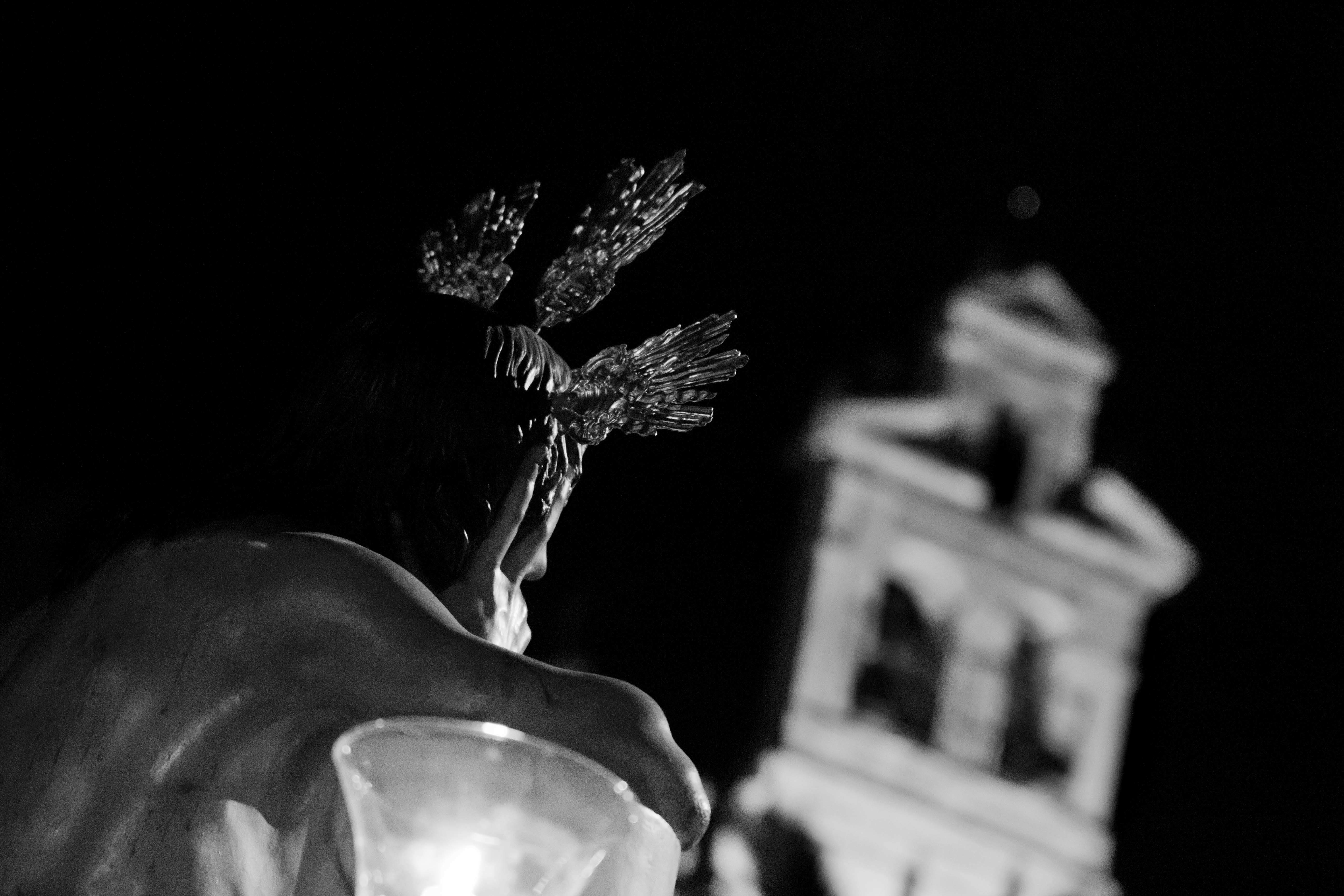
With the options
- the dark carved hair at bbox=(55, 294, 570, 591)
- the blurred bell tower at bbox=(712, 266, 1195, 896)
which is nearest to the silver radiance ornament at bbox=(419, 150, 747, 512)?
the dark carved hair at bbox=(55, 294, 570, 591)

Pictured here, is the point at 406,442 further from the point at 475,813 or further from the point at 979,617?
the point at 979,617

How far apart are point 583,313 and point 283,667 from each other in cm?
62

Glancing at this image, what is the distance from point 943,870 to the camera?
14.7m

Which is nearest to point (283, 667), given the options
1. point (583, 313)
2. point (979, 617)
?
point (583, 313)

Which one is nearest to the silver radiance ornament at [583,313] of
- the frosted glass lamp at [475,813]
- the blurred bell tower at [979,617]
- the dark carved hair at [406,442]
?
the dark carved hair at [406,442]

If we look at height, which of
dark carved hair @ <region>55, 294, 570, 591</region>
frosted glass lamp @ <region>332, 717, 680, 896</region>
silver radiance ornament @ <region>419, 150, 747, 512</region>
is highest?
silver radiance ornament @ <region>419, 150, 747, 512</region>

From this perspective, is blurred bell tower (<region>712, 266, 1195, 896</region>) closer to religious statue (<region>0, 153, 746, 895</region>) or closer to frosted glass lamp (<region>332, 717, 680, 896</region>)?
religious statue (<region>0, 153, 746, 895</region>)

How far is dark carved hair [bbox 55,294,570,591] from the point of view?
1833mm

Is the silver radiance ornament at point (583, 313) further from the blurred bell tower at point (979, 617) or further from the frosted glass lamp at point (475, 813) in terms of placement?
the blurred bell tower at point (979, 617)

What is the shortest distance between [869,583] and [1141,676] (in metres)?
1.98

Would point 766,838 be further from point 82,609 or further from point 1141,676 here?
point 82,609

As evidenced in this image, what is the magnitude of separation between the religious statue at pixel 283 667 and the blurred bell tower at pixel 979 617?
12438 mm

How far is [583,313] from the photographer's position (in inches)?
85.1

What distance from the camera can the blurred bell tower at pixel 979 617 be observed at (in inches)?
576
